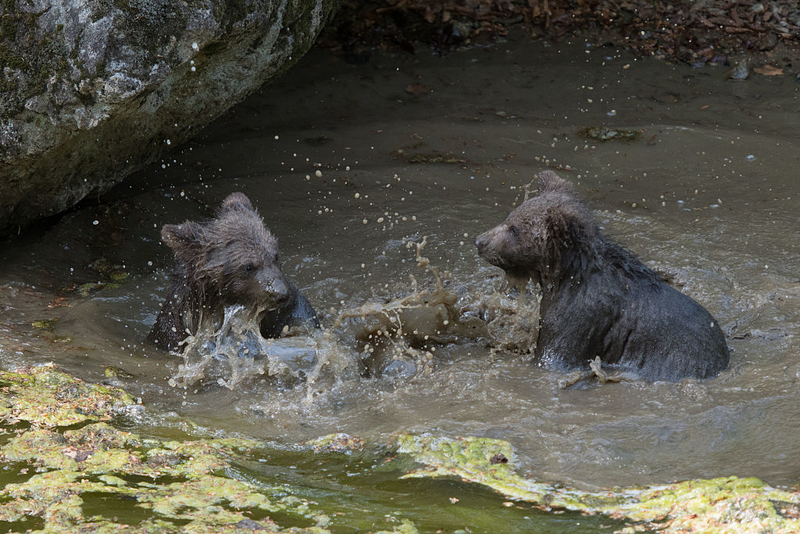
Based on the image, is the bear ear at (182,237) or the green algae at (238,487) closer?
the green algae at (238,487)

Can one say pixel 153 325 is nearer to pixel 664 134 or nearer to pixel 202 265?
pixel 202 265

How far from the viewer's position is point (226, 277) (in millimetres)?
6762

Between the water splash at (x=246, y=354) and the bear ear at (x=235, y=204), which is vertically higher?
the bear ear at (x=235, y=204)

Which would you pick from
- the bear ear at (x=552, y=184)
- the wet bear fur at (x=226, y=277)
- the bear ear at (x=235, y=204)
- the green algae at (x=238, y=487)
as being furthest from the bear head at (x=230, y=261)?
the bear ear at (x=552, y=184)

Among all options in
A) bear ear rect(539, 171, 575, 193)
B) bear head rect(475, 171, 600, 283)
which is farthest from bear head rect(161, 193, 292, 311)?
bear ear rect(539, 171, 575, 193)

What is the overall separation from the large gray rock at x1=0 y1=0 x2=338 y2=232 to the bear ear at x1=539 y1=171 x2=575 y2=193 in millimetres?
2958

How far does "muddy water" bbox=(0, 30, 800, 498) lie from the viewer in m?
5.61

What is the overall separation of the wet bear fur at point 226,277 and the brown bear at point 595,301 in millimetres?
1685

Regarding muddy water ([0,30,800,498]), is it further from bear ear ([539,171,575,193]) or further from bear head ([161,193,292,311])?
bear ear ([539,171,575,193])

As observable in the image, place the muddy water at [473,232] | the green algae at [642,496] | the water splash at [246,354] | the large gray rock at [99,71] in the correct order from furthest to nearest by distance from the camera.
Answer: the large gray rock at [99,71]
the water splash at [246,354]
the muddy water at [473,232]
the green algae at [642,496]

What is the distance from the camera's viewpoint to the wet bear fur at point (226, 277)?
21.9ft

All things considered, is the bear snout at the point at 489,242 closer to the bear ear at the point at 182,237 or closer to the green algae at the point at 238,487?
the green algae at the point at 238,487

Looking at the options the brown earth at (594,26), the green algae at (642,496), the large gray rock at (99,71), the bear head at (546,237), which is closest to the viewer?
the green algae at (642,496)

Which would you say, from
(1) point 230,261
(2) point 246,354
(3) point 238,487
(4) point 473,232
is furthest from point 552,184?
(3) point 238,487
